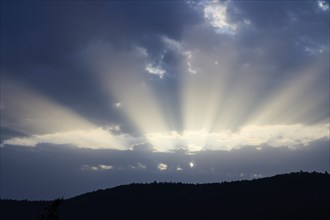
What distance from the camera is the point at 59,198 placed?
108750 mm

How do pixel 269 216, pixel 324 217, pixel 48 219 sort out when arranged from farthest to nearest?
pixel 269 216 → pixel 324 217 → pixel 48 219

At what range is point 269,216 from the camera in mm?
198625

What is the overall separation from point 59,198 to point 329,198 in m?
142

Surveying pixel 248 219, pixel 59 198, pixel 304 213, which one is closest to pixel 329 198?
pixel 304 213

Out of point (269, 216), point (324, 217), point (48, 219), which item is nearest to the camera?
point (48, 219)

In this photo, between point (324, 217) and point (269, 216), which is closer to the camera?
point (324, 217)

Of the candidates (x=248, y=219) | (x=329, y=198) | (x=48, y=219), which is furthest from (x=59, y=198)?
(x=329, y=198)

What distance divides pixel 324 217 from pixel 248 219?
36.0 m

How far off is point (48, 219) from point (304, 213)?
127401 mm

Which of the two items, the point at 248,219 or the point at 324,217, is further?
the point at 248,219

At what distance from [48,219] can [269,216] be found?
126 m

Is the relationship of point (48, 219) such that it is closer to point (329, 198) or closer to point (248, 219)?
point (248, 219)

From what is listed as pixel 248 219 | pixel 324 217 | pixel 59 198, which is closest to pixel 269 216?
pixel 248 219

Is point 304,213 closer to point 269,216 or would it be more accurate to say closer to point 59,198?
point 269,216
